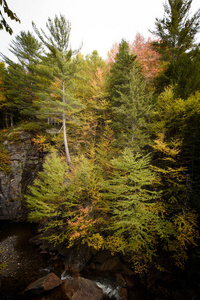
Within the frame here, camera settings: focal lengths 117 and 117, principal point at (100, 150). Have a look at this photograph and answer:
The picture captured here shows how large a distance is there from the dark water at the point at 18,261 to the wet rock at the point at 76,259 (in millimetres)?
1324

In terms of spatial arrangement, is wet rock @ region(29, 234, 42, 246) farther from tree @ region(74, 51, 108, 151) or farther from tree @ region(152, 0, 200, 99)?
tree @ region(152, 0, 200, 99)

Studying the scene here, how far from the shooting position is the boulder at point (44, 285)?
625 cm

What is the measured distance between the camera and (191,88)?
10289 mm

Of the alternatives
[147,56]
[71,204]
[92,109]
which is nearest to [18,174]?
[71,204]

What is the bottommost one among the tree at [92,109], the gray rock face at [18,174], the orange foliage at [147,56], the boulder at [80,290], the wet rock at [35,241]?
the wet rock at [35,241]

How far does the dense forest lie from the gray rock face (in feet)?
3.19

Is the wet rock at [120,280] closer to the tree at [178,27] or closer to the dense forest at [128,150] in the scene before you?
the dense forest at [128,150]

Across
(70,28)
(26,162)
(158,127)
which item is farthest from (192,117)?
(26,162)

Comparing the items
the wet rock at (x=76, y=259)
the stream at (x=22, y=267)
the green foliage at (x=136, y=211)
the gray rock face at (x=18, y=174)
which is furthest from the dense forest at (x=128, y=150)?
the stream at (x=22, y=267)

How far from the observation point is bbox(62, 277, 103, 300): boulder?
6.03m

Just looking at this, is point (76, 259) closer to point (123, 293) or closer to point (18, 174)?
point (123, 293)

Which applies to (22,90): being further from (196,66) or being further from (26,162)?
(196,66)

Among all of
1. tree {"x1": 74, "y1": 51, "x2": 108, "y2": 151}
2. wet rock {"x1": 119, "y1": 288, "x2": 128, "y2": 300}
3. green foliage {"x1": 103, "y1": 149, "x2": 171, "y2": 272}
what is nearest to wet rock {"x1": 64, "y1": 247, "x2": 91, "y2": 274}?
green foliage {"x1": 103, "y1": 149, "x2": 171, "y2": 272}

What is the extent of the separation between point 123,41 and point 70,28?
19.0 feet
